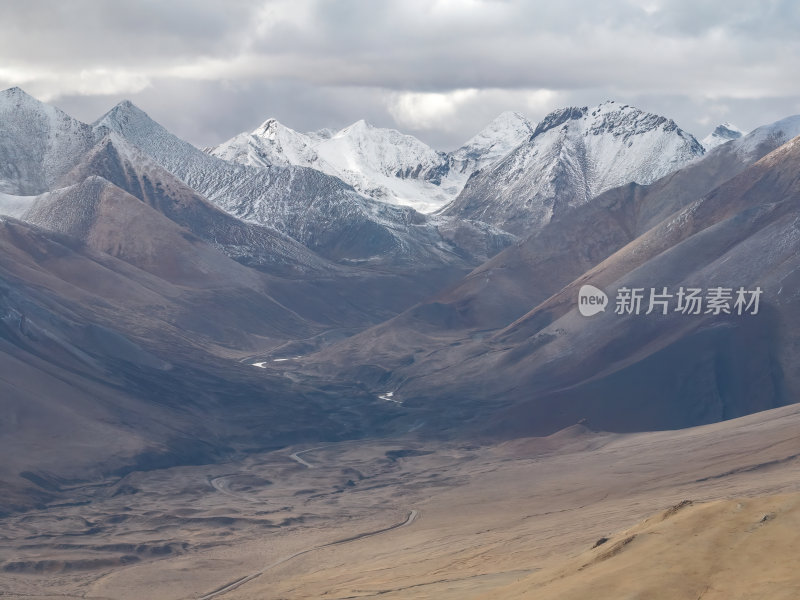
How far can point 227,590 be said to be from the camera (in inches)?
3565

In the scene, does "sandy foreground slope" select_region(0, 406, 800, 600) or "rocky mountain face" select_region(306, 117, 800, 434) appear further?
"rocky mountain face" select_region(306, 117, 800, 434)

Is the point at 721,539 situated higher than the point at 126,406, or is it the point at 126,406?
the point at 126,406

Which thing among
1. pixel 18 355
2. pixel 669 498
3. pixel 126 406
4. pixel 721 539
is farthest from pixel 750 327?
pixel 721 539

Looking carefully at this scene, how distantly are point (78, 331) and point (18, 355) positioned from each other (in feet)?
77.6

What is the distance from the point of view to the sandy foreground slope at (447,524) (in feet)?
173

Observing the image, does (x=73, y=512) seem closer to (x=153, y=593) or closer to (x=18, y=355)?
(x=153, y=593)

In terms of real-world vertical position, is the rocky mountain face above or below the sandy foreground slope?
above

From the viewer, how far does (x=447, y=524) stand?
108m

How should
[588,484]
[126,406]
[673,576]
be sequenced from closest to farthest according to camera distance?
1. [673,576]
2. [588,484]
3. [126,406]

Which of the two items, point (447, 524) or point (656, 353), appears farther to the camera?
point (656, 353)

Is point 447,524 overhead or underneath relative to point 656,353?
underneath

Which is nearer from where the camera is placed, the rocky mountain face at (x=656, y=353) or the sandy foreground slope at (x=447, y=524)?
the sandy foreground slope at (x=447, y=524)

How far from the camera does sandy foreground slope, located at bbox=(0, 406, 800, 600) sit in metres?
52.7

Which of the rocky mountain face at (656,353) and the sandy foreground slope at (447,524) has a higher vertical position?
the rocky mountain face at (656,353)
